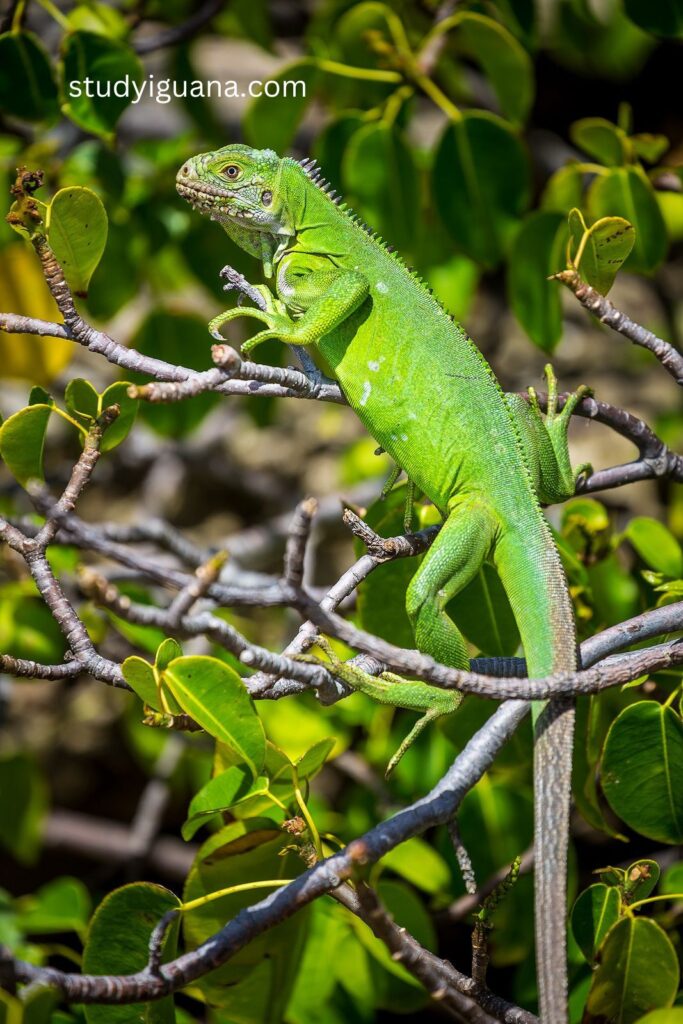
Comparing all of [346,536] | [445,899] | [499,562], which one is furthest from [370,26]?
[445,899]

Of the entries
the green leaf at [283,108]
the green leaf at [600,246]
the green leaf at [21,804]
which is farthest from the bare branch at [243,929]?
the green leaf at [283,108]

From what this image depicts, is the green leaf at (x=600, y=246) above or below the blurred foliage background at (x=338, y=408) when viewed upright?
above

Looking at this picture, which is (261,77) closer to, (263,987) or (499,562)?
(499,562)

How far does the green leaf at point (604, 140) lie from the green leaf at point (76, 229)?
6.07 ft

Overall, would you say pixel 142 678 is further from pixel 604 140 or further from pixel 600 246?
pixel 604 140

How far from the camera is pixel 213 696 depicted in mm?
2059

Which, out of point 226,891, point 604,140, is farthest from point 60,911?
point 604,140

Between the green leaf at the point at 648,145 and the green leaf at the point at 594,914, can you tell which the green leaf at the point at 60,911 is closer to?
the green leaf at the point at 594,914

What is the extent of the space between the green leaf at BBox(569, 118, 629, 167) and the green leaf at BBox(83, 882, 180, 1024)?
2.84 m

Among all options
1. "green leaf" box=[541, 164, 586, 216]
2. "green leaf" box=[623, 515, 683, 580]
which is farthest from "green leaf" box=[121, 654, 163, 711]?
"green leaf" box=[541, 164, 586, 216]

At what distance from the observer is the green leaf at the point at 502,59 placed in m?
3.36

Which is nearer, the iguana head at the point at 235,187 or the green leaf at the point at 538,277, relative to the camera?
the iguana head at the point at 235,187

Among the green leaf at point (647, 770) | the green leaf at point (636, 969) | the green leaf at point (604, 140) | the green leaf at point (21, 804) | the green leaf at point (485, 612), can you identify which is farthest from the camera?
the green leaf at point (21, 804)

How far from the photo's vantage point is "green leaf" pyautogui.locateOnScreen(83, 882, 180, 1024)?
2.23m
